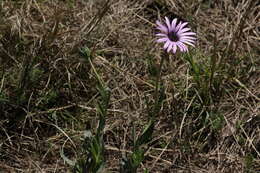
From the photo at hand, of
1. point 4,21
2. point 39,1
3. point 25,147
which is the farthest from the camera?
point 39,1

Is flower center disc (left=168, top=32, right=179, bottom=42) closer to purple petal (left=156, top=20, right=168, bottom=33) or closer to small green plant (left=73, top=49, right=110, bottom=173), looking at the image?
purple petal (left=156, top=20, right=168, bottom=33)

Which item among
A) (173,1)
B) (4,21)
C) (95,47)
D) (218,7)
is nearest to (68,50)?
(95,47)

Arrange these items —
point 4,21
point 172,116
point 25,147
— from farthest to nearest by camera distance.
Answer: point 4,21, point 172,116, point 25,147

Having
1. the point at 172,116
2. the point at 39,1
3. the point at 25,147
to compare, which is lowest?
the point at 25,147

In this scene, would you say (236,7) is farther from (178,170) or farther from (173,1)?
(178,170)

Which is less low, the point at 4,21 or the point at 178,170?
the point at 4,21

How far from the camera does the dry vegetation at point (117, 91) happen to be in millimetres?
2078

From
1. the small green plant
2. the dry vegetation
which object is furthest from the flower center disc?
the small green plant

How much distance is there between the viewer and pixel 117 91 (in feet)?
7.41

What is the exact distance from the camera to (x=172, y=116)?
7.20 ft

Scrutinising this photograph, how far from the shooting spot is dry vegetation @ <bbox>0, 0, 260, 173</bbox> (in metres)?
2.08

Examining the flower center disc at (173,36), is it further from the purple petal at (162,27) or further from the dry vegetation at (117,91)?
the dry vegetation at (117,91)

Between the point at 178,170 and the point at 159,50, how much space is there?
630mm

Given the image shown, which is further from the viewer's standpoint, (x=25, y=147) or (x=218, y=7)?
(x=218, y=7)
